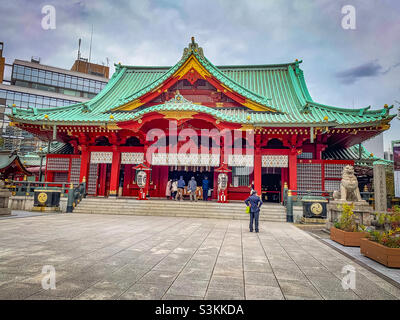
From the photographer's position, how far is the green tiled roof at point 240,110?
1445 cm

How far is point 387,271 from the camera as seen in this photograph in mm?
4996

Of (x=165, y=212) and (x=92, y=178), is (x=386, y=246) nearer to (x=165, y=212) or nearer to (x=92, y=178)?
(x=165, y=212)

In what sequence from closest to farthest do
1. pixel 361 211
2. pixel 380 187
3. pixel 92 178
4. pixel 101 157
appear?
pixel 380 187 → pixel 361 211 → pixel 101 157 → pixel 92 178

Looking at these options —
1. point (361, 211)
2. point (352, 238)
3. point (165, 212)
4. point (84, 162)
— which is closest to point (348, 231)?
point (352, 238)

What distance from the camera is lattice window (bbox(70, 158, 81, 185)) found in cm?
1734

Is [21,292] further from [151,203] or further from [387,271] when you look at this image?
[151,203]

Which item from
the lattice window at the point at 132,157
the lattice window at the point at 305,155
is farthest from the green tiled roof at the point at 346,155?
the lattice window at the point at 132,157

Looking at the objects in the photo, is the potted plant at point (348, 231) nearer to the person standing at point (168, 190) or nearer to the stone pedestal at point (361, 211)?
the stone pedestal at point (361, 211)

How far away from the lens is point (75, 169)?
1758 centimetres

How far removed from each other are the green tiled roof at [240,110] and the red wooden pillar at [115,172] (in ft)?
7.91

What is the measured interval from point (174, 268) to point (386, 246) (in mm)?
4777

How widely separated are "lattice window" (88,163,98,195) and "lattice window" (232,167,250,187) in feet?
33.0

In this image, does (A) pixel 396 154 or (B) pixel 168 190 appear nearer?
(A) pixel 396 154

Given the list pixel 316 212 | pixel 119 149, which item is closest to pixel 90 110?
pixel 119 149
